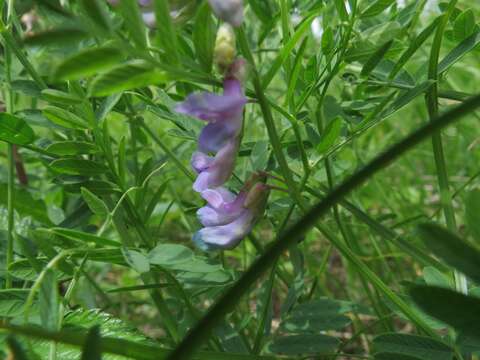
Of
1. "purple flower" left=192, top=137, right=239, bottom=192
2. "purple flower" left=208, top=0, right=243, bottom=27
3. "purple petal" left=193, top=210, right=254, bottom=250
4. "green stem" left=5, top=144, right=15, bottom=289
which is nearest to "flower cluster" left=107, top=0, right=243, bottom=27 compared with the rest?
"purple flower" left=208, top=0, right=243, bottom=27

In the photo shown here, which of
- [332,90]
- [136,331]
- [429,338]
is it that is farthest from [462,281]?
[332,90]

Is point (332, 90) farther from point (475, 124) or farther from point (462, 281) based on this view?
point (462, 281)

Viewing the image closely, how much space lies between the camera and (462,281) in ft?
2.57

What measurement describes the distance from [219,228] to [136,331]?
0.54 ft

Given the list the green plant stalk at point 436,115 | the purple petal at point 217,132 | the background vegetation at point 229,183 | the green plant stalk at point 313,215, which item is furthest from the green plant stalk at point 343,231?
the green plant stalk at point 313,215

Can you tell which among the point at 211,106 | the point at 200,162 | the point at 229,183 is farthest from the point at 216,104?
the point at 229,183

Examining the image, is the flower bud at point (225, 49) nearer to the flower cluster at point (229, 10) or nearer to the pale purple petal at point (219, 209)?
the flower cluster at point (229, 10)

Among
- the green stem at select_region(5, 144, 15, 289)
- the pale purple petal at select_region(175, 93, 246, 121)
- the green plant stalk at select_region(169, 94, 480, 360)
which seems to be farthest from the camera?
the green stem at select_region(5, 144, 15, 289)

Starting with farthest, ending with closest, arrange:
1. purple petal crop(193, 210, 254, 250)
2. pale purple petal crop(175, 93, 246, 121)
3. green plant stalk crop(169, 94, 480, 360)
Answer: purple petal crop(193, 210, 254, 250) → pale purple petal crop(175, 93, 246, 121) → green plant stalk crop(169, 94, 480, 360)

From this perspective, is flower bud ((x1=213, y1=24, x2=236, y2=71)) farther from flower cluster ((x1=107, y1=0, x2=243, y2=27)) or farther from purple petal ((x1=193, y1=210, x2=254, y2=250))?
purple petal ((x1=193, y1=210, x2=254, y2=250))

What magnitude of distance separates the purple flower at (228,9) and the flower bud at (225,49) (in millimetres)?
22

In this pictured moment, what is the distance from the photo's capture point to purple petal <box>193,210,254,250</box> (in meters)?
0.76

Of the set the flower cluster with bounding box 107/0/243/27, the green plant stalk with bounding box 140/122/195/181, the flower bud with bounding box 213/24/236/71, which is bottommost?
the green plant stalk with bounding box 140/122/195/181

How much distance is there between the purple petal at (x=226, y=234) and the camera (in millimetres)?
764
